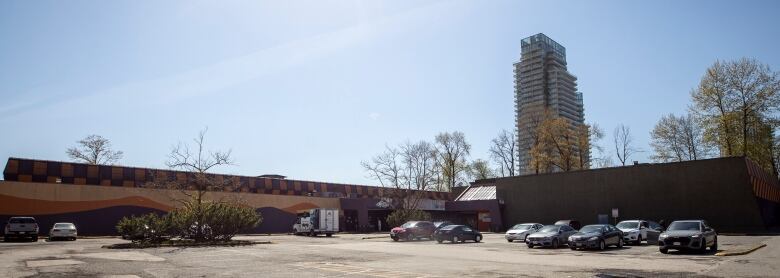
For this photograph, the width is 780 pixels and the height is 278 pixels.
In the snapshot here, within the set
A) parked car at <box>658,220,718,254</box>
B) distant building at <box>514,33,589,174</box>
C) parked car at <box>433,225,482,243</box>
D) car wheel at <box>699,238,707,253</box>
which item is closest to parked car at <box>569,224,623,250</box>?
parked car at <box>658,220,718,254</box>

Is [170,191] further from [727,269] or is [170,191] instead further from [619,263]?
[727,269]

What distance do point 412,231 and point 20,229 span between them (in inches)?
1004

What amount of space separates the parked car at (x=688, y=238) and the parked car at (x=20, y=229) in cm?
3569

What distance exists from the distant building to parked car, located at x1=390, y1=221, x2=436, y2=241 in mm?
48945

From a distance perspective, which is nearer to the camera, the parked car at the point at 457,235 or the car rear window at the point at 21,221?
the car rear window at the point at 21,221

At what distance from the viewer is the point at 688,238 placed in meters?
21.4

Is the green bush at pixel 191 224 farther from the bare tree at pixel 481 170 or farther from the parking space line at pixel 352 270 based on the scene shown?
the bare tree at pixel 481 170

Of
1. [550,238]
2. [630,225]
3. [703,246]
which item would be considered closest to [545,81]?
[630,225]

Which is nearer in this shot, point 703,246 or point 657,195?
point 703,246

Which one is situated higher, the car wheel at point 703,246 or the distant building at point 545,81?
the distant building at point 545,81

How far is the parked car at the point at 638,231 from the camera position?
93.4 feet

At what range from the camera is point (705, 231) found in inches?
876

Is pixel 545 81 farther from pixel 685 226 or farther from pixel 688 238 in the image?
pixel 688 238

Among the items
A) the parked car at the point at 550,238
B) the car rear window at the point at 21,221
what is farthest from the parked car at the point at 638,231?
the car rear window at the point at 21,221
